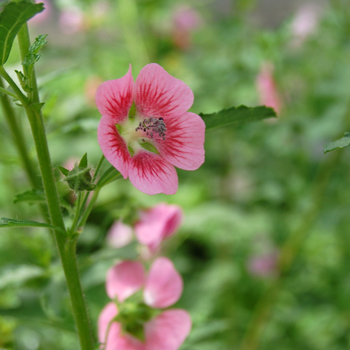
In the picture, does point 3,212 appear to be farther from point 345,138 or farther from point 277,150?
point 345,138

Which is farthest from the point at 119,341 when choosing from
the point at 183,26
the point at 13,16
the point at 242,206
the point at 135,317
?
the point at 183,26

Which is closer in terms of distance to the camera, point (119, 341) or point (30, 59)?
point (30, 59)

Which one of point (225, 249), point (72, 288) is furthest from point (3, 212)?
point (72, 288)

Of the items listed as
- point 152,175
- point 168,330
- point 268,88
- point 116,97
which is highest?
point 268,88

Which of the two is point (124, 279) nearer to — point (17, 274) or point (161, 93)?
point (17, 274)

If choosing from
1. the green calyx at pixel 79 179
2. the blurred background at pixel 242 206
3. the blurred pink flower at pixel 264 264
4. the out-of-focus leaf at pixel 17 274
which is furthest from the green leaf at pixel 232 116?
the blurred pink flower at pixel 264 264

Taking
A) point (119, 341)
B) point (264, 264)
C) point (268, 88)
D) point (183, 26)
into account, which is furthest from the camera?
point (183, 26)

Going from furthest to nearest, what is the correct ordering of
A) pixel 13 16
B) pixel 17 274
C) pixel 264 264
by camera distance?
pixel 264 264, pixel 17 274, pixel 13 16

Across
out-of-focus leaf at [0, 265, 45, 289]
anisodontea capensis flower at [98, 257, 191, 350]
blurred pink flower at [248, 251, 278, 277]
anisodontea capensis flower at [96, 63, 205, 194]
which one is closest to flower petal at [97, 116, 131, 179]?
anisodontea capensis flower at [96, 63, 205, 194]
